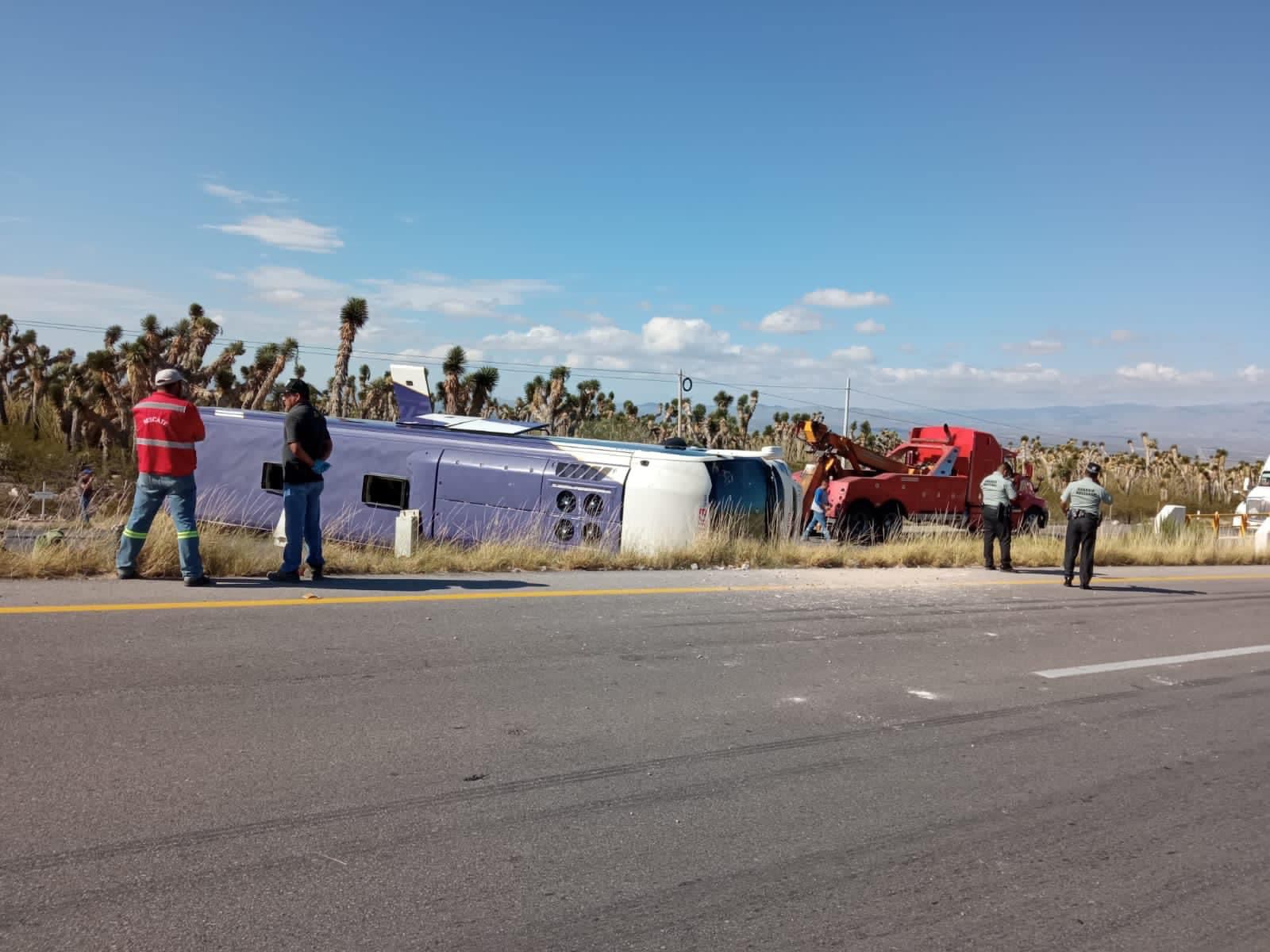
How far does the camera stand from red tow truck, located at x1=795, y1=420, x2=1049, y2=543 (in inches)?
862

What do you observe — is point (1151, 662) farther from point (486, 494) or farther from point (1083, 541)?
point (486, 494)

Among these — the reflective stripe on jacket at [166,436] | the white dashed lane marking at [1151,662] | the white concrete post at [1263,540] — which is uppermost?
the reflective stripe on jacket at [166,436]

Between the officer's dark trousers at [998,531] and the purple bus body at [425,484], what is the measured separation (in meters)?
5.54

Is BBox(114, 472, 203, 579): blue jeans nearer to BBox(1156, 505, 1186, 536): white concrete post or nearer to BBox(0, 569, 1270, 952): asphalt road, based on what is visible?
BBox(0, 569, 1270, 952): asphalt road

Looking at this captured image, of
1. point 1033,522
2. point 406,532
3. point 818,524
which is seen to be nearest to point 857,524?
point 818,524

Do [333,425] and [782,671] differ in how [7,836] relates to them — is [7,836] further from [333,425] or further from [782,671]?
[333,425]

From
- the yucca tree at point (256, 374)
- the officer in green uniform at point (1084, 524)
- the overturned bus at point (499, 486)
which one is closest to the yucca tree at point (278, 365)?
the yucca tree at point (256, 374)

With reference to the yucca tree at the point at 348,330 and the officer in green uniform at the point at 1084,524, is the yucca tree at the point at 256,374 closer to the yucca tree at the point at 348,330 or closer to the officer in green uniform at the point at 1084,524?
the yucca tree at the point at 348,330

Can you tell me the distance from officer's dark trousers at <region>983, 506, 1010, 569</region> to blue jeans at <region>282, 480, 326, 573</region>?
32.6 ft

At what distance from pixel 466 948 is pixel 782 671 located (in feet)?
13.5

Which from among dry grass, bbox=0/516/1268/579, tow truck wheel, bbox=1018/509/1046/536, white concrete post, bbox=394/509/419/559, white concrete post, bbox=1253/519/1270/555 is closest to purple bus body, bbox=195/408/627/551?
dry grass, bbox=0/516/1268/579

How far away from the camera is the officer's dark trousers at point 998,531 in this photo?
1492cm

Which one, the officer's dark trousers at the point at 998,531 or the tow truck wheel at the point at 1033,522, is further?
the tow truck wheel at the point at 1033,522

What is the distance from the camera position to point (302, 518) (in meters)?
9.16
